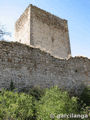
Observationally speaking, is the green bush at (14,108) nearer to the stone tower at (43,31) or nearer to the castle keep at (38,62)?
Answer: the castle keep at (38,62)

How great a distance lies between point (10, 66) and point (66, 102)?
2779 mm

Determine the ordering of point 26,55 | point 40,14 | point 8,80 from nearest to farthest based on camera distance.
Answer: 1. point 8,80
2. point 26,55
3. point 40,14

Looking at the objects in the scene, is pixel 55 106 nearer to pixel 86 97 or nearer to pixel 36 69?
pixel 36 69

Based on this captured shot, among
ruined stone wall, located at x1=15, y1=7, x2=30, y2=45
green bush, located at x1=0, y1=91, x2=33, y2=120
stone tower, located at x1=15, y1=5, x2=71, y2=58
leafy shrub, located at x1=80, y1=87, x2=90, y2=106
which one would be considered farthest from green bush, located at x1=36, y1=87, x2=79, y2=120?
ruined stone wall, located at x1=15, y1=7, x2=30, y2=45

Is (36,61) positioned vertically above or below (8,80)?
above

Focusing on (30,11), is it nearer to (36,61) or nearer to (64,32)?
(64,32)

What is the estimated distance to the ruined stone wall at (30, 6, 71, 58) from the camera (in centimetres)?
1178

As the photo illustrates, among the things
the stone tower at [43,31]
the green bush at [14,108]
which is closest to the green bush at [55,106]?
the green bush at [14,108]

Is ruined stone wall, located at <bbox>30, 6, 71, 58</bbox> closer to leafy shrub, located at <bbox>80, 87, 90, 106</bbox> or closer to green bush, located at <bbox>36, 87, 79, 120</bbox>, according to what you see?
leafy shrub, located at <bbox>80, 87, 90, 106</bbox>

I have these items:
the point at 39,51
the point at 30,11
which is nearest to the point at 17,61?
the point at 39,51

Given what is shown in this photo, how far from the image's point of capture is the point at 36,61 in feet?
21.4

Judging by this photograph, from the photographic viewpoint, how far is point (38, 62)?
6.57 metres

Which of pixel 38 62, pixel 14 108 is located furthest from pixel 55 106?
pixel 38 62

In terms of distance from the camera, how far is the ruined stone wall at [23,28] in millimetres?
11716
